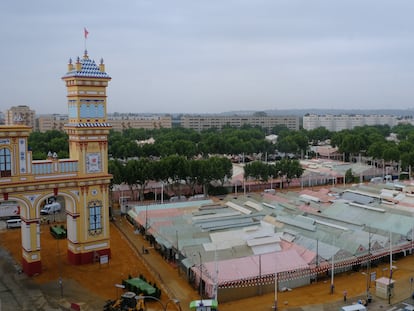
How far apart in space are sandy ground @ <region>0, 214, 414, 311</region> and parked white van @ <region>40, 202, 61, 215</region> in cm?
1284

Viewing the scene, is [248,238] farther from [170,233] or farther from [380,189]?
[380,189]

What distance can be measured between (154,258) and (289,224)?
13.0 meters

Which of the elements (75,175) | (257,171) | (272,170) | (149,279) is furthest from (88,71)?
(272,170)

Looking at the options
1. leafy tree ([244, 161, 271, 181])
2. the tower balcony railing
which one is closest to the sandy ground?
the tower balcony railing

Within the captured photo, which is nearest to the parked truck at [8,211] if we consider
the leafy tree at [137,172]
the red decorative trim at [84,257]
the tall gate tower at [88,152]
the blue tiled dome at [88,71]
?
the leafy tree at [137,172]

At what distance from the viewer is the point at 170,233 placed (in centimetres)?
4022

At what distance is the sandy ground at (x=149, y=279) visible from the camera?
30328 mm

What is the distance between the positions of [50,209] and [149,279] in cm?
2688

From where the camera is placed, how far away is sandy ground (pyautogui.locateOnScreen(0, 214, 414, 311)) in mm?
30328

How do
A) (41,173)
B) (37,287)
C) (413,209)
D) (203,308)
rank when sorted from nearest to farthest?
(203,308)
(37,287)
(41,173)
(413,209)

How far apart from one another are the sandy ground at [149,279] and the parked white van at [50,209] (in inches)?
506

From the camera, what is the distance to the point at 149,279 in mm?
34156

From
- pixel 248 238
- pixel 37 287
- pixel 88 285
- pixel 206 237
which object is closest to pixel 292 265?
pixel 248 238

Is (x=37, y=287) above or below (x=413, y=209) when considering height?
below
